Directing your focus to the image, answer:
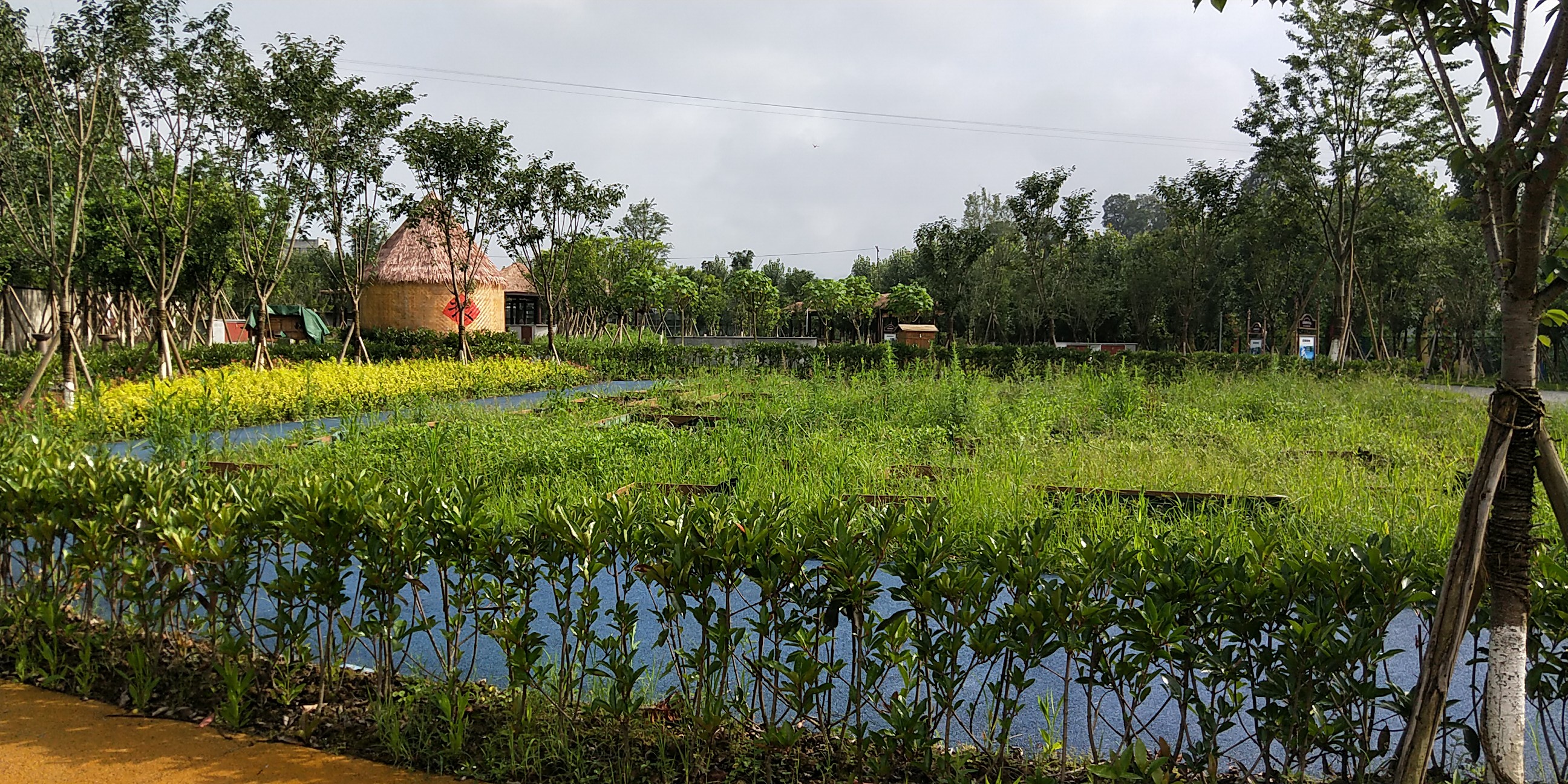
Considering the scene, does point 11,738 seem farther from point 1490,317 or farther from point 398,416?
point 1490,317

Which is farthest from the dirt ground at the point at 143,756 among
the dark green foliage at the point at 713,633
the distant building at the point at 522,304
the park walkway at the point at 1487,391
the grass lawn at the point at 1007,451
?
the distant building at the point at 522,304

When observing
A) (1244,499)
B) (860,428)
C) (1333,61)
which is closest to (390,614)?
(1244,499)

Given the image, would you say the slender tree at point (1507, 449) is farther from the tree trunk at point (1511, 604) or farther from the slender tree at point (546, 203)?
the slender tree at point (546, 203)

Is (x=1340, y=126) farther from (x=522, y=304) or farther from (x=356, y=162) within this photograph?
(x=522, y=304)

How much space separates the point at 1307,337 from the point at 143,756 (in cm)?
1966

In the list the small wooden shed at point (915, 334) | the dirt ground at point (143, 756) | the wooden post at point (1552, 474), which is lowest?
the dirt ground at point (143, 756)

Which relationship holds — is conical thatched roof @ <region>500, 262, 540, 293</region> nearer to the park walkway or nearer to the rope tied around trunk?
the park walkway

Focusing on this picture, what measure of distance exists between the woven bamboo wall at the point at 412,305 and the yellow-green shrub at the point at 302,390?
1057 centimetres

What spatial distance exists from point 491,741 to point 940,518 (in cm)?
146

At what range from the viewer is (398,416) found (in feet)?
25.9

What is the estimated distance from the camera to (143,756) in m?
2.55

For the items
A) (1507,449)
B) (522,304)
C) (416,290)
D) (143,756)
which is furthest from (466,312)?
(1507,449)

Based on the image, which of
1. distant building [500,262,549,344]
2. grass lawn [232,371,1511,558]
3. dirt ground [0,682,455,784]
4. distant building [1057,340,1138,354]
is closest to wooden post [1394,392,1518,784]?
grass lawn [232,371,1511,558]

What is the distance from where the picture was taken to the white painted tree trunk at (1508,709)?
5.99ft
